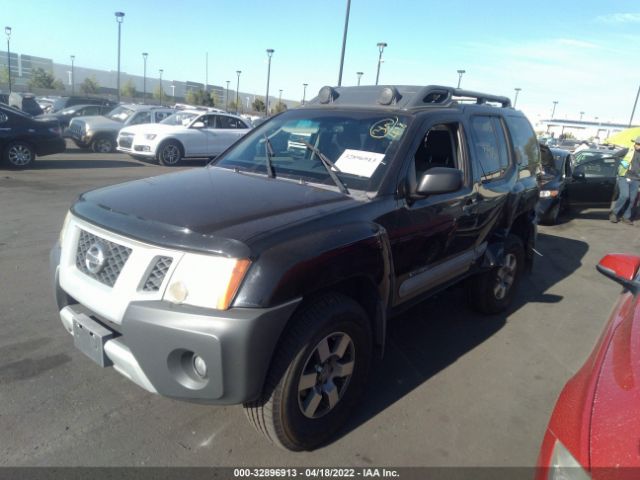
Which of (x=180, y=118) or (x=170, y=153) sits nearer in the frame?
(x=170, y=153)

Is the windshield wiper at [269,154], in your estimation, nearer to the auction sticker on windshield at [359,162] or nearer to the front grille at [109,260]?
the auction sticker on windshield at [359,162]

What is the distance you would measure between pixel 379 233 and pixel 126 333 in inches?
56.8

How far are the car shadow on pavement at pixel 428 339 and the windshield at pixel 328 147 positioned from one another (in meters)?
1.41

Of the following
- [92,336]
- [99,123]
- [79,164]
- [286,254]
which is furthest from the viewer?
[99,123]

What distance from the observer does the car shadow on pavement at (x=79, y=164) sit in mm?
12191

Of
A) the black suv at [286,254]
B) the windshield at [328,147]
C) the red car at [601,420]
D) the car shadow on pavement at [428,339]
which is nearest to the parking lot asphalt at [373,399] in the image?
the car shadow on pavement at [428,339]

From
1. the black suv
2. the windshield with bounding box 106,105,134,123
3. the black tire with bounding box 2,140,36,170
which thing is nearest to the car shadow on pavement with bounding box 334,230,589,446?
the black suv

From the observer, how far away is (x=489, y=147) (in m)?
4.25

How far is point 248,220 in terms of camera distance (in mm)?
2379

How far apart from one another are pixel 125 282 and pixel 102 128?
52.1 ft

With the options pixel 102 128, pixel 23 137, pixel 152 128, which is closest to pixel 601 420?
pixel 23 137

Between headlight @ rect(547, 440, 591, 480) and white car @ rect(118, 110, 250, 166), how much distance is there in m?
13.6

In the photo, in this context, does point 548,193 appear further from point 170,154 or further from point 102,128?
point 102,128

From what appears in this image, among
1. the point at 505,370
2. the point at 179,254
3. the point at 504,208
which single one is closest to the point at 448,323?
the point at 505,370
